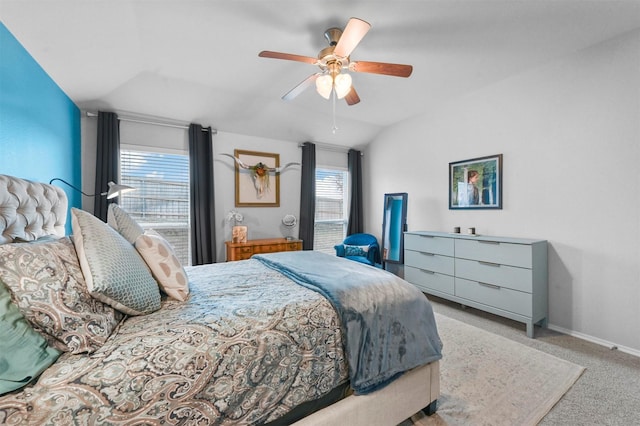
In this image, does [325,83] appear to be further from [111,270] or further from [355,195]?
[355,195]

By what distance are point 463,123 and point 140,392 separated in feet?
13.0

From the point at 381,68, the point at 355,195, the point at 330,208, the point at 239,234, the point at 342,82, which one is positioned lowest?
the point at 239,234

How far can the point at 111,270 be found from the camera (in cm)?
106

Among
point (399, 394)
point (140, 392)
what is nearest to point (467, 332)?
point (399, 394)

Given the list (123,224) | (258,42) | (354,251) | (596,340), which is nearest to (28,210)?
(123,224)

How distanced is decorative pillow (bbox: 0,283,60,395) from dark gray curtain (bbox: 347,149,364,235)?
424cm

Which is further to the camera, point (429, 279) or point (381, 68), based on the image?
point (429, 279)

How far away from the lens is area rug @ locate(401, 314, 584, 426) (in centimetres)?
156

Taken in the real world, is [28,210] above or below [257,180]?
below

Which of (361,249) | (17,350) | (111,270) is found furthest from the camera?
(361,249)

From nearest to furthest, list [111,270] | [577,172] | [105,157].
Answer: [111,270], [577,172], [105,157]

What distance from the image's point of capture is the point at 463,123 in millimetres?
3426

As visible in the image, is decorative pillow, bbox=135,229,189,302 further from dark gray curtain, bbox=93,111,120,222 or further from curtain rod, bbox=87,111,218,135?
curtain rod, bbox=87,111,218,135

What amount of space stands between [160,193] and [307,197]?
2.09 m
